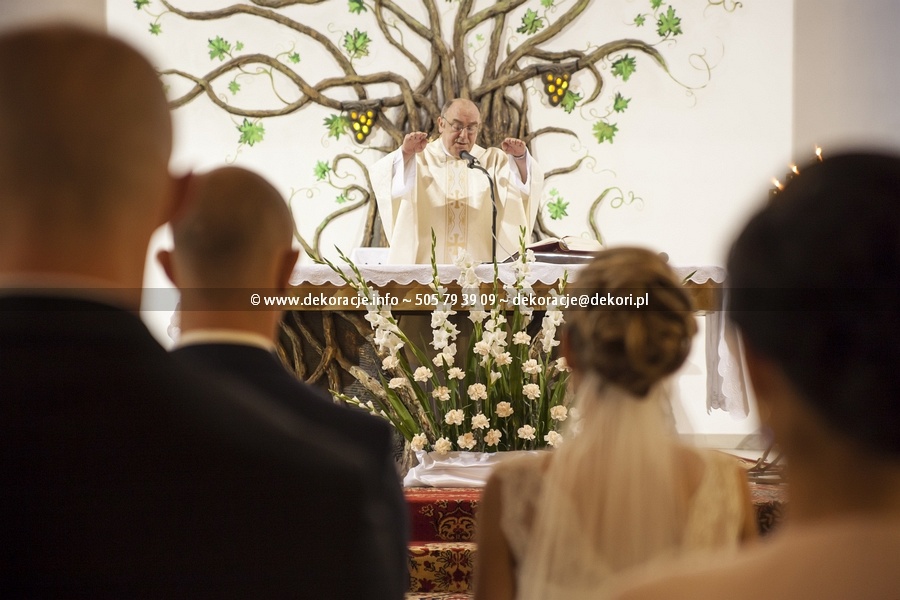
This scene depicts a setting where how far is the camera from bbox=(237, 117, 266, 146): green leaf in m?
8.01

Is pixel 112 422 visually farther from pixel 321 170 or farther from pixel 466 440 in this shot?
pixel 321 170

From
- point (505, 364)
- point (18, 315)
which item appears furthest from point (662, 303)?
point (505, 364)

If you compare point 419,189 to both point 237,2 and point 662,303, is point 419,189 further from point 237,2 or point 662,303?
point 662,303

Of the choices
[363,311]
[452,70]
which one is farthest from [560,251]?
[452,70]

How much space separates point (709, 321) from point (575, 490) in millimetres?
3557

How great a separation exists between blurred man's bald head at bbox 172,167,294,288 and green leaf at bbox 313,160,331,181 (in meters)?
6.85

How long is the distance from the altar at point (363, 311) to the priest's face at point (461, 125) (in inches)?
82.3

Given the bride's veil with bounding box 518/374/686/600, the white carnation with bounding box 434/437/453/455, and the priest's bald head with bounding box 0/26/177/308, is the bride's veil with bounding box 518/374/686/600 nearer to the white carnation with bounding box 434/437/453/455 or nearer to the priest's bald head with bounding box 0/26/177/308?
the priest's bald head with bounding box 0/26/177/308

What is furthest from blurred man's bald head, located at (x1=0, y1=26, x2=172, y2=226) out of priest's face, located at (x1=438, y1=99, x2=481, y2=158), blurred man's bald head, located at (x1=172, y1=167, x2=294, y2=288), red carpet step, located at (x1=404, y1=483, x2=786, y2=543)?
priest's face, located at (x1=438, y1=99, x2=481, y2=158)

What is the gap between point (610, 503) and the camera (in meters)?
1.32

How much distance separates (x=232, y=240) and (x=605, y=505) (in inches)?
25.3

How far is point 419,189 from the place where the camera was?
6195mm

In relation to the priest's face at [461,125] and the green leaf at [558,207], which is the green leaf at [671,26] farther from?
the priest's face at [461,125]

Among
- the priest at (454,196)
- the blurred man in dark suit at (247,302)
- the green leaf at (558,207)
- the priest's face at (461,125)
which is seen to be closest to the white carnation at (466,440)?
the blurred man in dark suit at (247,302)
